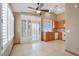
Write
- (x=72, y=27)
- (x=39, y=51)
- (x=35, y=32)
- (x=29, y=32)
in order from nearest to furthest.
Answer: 1. (x=72, y=27)
2. (x=39, y=51)
3. (x=29, y=32)
4. (x=35, y=32)

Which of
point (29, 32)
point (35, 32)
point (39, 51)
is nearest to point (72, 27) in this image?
point (39, 51)

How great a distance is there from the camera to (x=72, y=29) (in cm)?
434

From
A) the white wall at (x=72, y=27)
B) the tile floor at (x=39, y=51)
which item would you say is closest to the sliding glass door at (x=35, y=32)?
the tile floor at (x=39, y=51)

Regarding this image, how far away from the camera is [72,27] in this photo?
434 centimetres

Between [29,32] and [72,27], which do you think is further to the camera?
[29,32]

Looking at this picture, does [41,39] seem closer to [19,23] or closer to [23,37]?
[23,37]

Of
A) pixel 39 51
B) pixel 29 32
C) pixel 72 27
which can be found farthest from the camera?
pixel 29 32

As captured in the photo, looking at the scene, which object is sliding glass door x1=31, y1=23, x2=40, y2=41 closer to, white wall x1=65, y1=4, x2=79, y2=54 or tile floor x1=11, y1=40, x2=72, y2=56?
tile floor x1=11, y1=40, x2=72, y2=56

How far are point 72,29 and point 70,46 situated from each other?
0.69m

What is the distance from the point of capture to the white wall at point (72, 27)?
4.08 metres

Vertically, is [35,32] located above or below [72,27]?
below

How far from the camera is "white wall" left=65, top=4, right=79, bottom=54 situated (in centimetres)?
408

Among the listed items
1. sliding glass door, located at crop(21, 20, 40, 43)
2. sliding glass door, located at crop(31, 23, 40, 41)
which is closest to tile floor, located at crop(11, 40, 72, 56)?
sliding glass door, located at crop(21, 20, 40, 43)

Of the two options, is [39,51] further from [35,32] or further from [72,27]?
[35,32]
